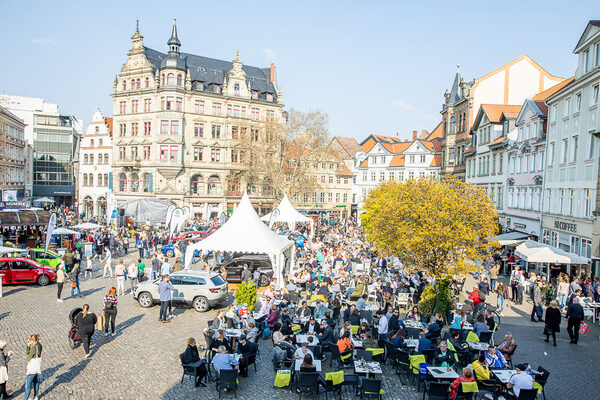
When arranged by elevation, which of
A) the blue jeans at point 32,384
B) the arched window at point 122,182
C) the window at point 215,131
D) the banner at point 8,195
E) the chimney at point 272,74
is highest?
the chimney at point 272,74

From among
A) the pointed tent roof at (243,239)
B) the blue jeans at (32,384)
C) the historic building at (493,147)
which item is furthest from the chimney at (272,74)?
the blue jeans at (32,384)

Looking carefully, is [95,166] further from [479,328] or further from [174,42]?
[479,328]

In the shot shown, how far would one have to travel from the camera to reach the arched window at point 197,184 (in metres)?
54.4

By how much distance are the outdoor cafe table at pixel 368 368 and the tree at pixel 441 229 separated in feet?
22.5

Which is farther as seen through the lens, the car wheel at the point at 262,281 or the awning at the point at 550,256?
the car wheel at the point at 262,281

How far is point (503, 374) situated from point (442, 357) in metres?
1.47

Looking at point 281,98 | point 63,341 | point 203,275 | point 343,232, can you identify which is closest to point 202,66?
point 281,98

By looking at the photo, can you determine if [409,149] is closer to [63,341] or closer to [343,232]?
[343,232]

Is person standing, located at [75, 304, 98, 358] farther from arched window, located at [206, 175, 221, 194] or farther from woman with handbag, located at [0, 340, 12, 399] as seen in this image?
arched window, located at [206, 175, 221, 194]

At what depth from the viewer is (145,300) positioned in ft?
61.1

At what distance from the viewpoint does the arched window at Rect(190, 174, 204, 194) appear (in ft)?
178

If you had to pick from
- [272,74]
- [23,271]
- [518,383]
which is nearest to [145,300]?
[23,271]

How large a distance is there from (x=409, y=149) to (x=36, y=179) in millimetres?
60847

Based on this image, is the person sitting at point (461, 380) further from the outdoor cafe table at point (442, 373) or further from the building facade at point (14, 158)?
the building facade at point (14, 158)
